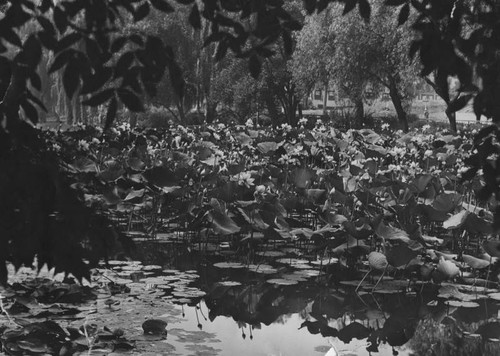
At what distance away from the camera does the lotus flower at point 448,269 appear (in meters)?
5.57

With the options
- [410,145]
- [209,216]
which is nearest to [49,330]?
[209,216]

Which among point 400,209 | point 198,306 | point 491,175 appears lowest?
point 198,306

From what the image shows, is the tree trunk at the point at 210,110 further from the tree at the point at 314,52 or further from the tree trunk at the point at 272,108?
the tree at the point at 314,52

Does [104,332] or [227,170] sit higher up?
[227,170]

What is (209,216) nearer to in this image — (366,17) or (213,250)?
(213,250)

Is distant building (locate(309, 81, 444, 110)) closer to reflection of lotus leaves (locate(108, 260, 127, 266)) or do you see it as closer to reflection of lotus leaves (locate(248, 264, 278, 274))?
reflection of lotus leaves (locate(248, 264, 278, 274))

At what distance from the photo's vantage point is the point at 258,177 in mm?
8266

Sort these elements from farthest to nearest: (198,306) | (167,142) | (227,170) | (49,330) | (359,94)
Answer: (359,94)
(167,142)
(227,170)
(198,306)
(49,330)

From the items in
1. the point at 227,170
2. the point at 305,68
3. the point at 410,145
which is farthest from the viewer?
the point at 305,68

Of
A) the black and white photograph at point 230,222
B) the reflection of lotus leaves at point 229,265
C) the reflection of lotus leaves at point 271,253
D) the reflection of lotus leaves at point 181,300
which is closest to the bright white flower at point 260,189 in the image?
the black and white photograph at point 230,222

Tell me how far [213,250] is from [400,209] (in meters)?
1.73

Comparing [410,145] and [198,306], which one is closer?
[198,306]

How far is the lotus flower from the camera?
5.57 m

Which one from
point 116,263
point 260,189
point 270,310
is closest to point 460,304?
point 270,310
